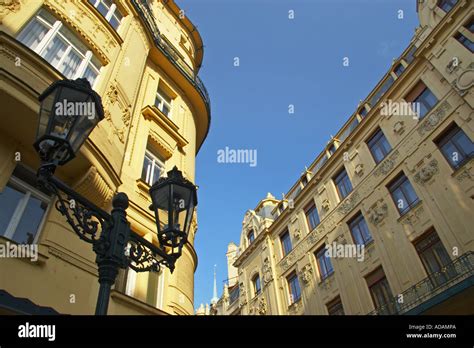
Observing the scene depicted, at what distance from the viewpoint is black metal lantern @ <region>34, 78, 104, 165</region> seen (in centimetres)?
323


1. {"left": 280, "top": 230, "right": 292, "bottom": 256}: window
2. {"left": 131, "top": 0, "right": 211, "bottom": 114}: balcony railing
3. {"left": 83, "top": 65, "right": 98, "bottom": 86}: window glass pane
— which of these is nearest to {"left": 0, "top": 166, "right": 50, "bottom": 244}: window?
{"left": 83, "top": 65, "right": 98, "bottom": 86}: window glass pane

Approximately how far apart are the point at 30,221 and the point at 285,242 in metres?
18.2

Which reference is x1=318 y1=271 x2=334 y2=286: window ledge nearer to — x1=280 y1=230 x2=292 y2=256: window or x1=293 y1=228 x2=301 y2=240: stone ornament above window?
x1=293 y1=228 x2=301 y2=240: stone ornament above window

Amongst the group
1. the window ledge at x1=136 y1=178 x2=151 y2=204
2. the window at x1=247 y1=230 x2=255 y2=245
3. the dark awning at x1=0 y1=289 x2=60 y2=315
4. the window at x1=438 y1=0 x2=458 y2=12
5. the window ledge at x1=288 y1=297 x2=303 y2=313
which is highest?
the window at x1=438 y1=0 x2=458 y2=12

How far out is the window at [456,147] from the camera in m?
12.1

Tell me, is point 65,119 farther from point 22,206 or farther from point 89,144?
point 22,206

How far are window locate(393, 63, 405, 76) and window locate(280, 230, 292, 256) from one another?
461 inches

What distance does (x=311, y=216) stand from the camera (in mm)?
20297

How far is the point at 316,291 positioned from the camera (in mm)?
17594

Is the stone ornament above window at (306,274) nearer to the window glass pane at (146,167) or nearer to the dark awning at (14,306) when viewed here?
the window glass pane at (146,167)

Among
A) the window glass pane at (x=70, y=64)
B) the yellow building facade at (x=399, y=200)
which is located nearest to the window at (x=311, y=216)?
the yellow building facade at (x=399, y=200)

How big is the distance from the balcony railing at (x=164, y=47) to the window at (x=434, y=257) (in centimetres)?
1044
